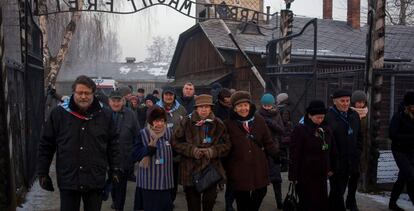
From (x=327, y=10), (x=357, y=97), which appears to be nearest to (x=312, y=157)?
(x=357, y=97)

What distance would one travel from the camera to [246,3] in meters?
29.1

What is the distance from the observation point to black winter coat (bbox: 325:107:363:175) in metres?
6.02

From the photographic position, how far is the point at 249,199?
542 centimetres

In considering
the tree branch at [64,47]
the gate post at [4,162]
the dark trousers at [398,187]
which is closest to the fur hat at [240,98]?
the gate post at [4,162]

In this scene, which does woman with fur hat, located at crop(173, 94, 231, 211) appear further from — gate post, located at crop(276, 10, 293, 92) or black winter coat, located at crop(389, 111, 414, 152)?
gate post, located at crop(276, 10, 293, 92)

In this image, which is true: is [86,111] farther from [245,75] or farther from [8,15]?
[245,75]

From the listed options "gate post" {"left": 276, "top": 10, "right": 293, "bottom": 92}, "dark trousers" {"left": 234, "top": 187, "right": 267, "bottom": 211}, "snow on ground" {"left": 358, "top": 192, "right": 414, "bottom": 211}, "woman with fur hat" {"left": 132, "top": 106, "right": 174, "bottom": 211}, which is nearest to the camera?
"woman with fur hat" {"left": 132, "top": 106, "right": 174, "bottom": 211}

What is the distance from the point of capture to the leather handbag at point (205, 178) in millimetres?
5039

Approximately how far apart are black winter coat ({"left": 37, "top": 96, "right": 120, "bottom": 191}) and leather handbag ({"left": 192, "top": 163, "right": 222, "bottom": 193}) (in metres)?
1.11

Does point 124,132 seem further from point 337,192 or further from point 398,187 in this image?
point 398,187

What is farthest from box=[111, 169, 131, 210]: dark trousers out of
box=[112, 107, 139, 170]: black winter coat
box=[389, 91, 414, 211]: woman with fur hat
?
box=[389, 91, 414, 211]: woman with fur hat

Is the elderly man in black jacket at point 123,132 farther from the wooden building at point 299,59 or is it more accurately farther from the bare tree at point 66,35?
the bare tree at point 66,35

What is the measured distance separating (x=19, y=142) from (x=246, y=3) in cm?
2403

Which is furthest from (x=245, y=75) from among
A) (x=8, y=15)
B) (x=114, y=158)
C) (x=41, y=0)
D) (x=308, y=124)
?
(x=114, y=158)
